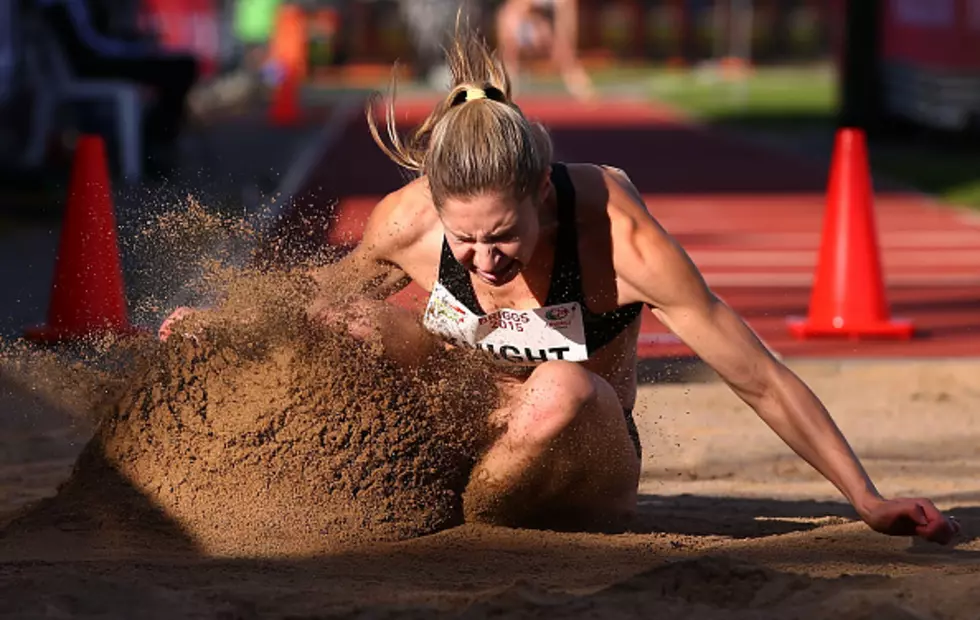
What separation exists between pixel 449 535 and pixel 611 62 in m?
39.0

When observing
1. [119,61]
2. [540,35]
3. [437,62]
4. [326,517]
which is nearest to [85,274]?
[326,517]

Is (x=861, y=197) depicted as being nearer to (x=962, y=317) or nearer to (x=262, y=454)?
(x=962, y=317)

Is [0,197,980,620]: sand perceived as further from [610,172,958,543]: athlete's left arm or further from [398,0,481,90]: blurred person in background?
[398,0,481,90]: blurred person in background

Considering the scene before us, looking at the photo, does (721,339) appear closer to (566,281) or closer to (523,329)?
(566,281)

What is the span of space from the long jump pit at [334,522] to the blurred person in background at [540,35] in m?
24.7

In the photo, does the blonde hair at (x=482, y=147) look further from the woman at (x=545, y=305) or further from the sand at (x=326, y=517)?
the sand at (x=326, y=517)

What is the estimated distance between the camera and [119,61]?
590 inches

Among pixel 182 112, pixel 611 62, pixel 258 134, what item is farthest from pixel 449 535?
pixel 611 62

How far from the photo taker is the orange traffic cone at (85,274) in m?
7.92

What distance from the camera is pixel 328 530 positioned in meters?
4.54

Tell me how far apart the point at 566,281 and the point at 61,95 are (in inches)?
449

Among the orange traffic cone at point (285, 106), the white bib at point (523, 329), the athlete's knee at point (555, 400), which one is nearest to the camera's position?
the athlete's knee at point (555, 400)

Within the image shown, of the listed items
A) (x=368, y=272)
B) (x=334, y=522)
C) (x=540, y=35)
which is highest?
(x=368, y=272)

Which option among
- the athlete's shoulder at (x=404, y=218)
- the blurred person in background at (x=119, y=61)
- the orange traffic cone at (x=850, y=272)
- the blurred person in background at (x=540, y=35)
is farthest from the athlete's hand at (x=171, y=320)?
the blurred person in background at (x=540, y=35)
